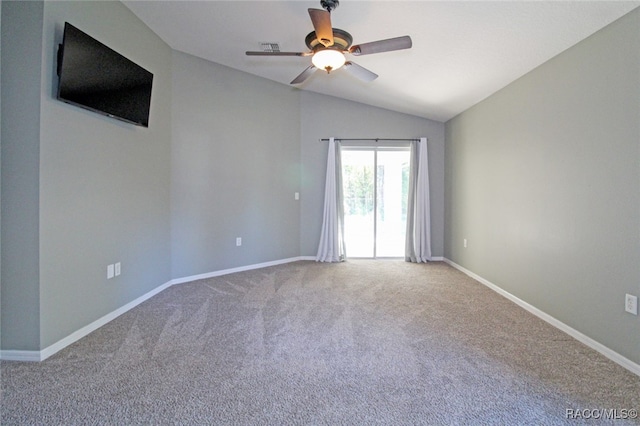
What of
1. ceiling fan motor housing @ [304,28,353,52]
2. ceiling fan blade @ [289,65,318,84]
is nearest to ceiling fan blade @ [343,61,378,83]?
ceiling fan motor housing @ [304,28,353,52]

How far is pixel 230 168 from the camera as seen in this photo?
4348 millimetres

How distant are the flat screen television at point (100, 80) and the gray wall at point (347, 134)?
2742 millimetres

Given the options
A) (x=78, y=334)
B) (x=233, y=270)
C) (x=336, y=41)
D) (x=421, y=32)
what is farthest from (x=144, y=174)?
(x=421, y=32)

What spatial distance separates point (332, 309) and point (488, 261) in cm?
225

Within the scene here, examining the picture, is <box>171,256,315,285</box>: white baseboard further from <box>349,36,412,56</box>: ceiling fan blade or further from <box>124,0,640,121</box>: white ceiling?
<box>349,36,412,56</box>: ceiling fan blade

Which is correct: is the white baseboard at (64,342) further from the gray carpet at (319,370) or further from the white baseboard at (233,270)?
the white baseboard at (233,270)

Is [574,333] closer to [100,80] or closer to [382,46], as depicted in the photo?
[382,46]

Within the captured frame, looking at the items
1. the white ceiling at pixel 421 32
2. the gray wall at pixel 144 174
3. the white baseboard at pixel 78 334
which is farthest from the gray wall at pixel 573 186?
the white baseboard at pixel 78 334

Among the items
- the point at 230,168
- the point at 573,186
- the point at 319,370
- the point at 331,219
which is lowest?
the point at 319,370

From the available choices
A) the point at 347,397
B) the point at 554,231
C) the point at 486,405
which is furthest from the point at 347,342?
the point at 554,231

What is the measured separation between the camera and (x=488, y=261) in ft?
12.6

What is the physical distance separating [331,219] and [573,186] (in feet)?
10.9

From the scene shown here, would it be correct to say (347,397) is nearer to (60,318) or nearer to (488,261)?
(60,318)

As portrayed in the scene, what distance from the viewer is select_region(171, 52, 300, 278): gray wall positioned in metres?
3.88
